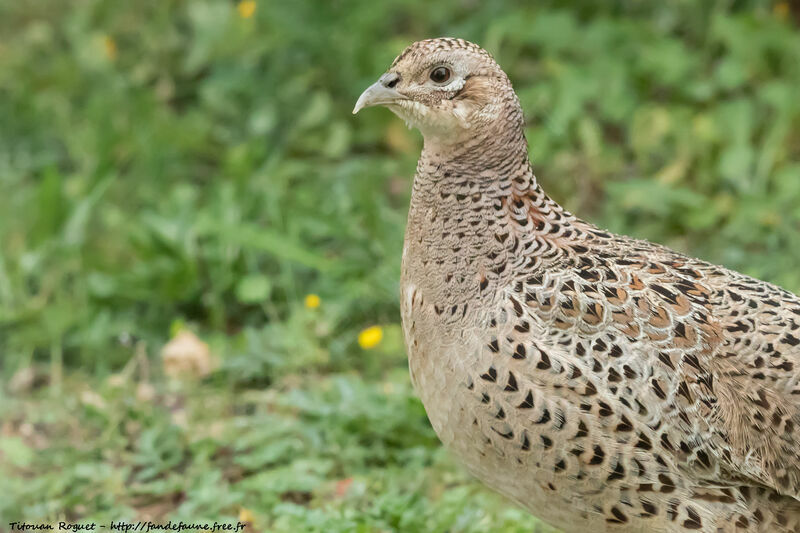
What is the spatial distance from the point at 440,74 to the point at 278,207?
99.3 inches

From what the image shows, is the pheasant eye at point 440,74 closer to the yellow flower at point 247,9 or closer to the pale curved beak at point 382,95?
the pale curved beak at point 382,95

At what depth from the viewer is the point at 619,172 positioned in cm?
628

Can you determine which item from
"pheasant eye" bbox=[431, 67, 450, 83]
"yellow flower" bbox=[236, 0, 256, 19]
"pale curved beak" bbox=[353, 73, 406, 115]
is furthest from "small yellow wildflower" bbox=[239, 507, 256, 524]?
"yellow flower" bbox=[236, 0, 256, 19]

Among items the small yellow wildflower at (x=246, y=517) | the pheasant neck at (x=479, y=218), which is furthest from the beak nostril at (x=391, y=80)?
the small yellow wildflower at (x=246, y=517)

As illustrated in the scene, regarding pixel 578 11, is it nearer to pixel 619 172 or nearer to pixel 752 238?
pixel 619 172

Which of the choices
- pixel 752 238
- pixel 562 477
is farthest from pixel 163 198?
pixel 562 477

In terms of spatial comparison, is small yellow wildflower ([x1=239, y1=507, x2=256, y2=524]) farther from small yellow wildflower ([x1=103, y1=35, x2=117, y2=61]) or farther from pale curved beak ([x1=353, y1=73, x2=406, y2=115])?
small yellow wildflower ([x1=103, y1=35, x2=117, y2=61])

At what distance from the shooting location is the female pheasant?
3.00 meters

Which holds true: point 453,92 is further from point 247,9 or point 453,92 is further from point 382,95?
point 247,9

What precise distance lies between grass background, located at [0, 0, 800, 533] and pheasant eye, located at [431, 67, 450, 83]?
1.42 metres

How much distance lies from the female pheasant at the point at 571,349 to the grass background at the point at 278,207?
77cm

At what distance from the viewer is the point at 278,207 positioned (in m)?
5.65

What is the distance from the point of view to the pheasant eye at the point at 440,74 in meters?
3.25

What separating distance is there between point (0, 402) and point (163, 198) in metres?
1.68
